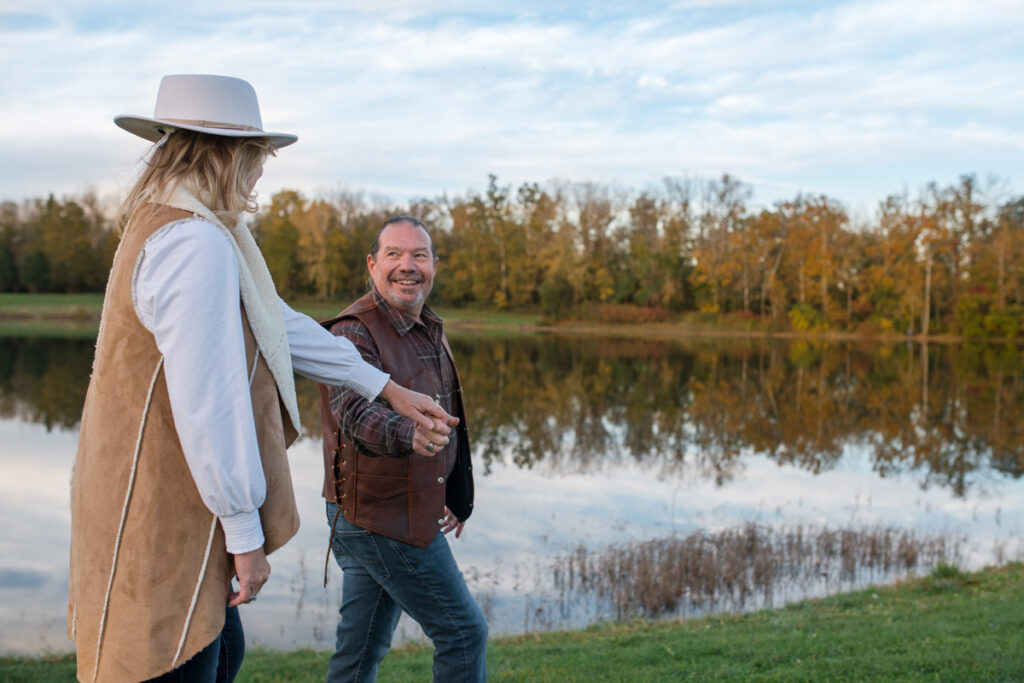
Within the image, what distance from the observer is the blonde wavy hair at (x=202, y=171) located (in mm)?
2123

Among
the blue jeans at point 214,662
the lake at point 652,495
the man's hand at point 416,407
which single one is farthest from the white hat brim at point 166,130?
the lake at point 652,495

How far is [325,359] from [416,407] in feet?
1.02

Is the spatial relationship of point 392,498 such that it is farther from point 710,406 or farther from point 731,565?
point 710,406

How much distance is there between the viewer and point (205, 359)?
1928 mm

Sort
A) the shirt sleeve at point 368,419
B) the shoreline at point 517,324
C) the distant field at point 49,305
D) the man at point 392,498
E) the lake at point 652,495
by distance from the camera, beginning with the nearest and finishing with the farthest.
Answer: the shirt sleeve at point 368,419 < the man at point 392,498 < the lake at point 652,495 < the shoreline at point 517,324 < the distant field at point 49,305

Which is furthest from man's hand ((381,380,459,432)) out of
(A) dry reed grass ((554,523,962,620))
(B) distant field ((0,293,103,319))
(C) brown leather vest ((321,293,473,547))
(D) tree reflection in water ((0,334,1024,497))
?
(B) distant field ((0,293,103,319))

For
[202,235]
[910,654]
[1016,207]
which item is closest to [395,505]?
[202,235]

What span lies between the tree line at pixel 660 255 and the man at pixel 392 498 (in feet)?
162

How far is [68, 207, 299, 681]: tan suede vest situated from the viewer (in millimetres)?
1992

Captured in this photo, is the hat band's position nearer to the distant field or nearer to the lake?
the lake

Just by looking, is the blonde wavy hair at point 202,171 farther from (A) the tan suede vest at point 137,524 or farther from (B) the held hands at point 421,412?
(B) the held hands at point 421,412

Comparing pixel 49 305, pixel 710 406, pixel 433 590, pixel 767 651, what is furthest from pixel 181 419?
pixel 49 305

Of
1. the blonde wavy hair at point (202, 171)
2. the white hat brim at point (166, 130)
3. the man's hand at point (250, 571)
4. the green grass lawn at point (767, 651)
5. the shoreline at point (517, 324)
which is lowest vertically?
the green grass lawn at point (767, 651)

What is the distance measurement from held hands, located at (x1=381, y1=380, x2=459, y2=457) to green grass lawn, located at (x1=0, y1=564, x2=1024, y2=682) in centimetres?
311
